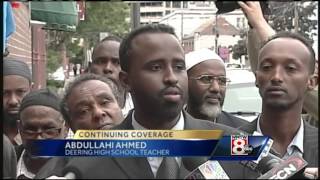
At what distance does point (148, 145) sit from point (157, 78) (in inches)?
9.6

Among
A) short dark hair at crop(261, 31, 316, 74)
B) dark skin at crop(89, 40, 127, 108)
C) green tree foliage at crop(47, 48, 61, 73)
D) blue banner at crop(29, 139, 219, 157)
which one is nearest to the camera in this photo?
blue banner at crop(29, 139, 219, 157)

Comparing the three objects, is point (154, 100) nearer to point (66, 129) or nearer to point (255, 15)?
point (66, 129)

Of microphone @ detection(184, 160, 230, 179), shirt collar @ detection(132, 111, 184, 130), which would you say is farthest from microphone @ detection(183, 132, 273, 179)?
shirt collar @ detection(132, 111, 184, 130)

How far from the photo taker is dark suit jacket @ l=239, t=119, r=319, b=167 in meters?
2.88

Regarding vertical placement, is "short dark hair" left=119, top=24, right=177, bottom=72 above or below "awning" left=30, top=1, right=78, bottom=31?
below

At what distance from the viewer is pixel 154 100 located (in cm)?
273

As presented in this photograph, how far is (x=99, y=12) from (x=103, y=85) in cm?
29

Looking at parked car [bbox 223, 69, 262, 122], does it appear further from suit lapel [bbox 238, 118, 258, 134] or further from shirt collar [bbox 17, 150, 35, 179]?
shirt collar [bbox 17, 150, 35, 179]

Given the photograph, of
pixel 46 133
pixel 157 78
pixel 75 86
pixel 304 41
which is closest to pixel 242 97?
pixel 304 41

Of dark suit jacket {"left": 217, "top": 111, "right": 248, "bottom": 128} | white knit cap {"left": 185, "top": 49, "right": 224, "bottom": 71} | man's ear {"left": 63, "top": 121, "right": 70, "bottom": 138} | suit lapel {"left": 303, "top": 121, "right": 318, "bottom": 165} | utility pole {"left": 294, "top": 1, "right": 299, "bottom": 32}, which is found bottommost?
suit lapel {"left": 303, "top": 121, "right": 318, "bottom": 165}

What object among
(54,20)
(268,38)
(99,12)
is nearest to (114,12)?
(99,12)

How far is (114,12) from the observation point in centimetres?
284

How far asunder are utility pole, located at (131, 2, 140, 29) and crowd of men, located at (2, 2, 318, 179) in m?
0.04

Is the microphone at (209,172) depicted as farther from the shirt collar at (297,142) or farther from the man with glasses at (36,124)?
the man with glasses at (36,124)
